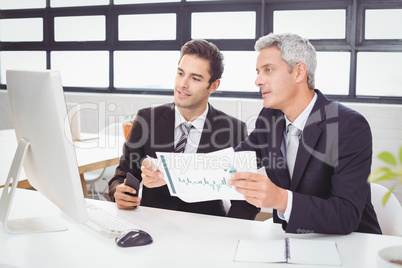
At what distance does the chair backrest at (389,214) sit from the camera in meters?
1.86

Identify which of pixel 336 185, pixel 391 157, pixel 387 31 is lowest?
pixel 336 185

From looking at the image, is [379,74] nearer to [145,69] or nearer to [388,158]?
[145,69]

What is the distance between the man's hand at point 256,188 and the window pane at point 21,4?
4.86 m

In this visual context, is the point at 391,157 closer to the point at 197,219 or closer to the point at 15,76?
→ the point at 197,219

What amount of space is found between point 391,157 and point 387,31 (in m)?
3.71

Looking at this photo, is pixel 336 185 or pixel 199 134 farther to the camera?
pixel 199 134

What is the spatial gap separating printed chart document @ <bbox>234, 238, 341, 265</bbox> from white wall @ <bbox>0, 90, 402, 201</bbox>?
2.68 metres

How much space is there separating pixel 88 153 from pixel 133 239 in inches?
78.3

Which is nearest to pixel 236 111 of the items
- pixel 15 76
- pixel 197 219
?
pixel 197 219

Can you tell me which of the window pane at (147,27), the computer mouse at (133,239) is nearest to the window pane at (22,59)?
the window pane at (147,27)

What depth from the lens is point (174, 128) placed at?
2354mm

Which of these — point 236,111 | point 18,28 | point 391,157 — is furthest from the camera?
point 18,28

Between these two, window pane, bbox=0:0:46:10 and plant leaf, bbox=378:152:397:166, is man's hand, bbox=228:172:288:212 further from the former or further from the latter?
window pane, bbox=0:0:46:10

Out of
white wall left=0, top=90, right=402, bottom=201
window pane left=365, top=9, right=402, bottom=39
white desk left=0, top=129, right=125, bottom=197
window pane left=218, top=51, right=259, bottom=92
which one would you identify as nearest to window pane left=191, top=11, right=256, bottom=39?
window pane left=218, top=51, right=259, bottom=92
